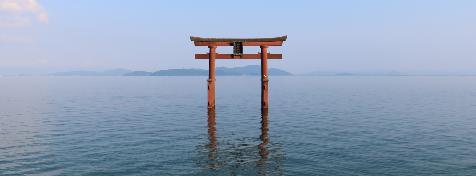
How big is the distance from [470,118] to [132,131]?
91.3 feet

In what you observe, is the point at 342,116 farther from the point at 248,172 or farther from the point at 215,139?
the point at 248,172

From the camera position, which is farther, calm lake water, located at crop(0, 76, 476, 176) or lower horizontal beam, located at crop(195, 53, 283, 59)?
lower horizontal beam, located at crop(195, 53, 283, 59)

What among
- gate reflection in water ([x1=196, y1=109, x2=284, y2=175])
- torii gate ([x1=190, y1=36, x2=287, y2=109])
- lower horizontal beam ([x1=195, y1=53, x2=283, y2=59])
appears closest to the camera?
gate reflection in water ([x1=196, y1=109, x2=284, y2=175])

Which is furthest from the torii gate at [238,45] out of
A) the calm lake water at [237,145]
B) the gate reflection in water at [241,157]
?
the gate reflection in water at [241,157]

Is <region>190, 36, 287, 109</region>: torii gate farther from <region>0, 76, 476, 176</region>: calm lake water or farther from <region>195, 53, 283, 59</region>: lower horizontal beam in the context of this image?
<region>0, 76, 476, 176</region>: calm lake water

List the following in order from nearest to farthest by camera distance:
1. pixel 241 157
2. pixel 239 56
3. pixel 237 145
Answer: pixel 241 157 < pixel 237 145 < pixel 239 56

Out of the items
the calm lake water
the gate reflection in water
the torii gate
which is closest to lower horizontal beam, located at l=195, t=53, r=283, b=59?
the torii gate

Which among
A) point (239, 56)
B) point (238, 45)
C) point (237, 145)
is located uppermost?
point (238, 45)

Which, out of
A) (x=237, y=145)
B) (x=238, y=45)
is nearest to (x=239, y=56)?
(x=238, y=45)

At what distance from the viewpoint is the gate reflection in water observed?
16123 mm

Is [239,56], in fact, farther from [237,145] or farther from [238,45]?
[237,145]

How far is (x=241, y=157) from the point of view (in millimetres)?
18547

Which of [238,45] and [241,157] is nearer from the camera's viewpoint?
[241,157]

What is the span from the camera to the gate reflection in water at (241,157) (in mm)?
16123
